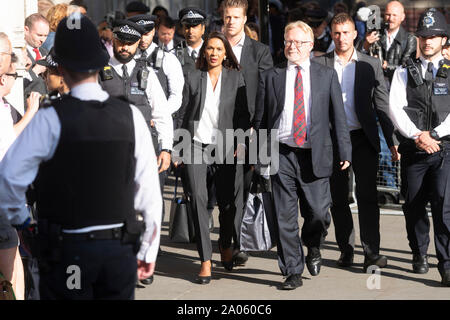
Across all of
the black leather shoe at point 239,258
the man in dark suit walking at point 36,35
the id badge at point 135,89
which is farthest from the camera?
the man in dark suit walking at point 36,35

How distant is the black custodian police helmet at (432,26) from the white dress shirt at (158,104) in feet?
7.21

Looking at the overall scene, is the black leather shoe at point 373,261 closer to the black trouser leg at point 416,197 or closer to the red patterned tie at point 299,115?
the black trouser leg at point 416,197

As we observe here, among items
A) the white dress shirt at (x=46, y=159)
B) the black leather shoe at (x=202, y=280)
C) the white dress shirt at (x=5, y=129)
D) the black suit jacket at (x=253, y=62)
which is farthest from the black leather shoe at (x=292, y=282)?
the white dress shirt at (x=46, y=159)

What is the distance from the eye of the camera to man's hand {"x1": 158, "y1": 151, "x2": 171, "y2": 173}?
741 cm

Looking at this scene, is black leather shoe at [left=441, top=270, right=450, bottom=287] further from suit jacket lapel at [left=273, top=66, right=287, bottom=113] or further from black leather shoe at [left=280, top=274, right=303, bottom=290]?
suit jacket lapel at [left=273, top=66, right=287, bottom=113]

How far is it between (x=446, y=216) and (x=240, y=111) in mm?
1935

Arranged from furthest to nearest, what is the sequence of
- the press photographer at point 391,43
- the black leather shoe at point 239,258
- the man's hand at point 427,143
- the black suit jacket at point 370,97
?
1. the press photographer at point 391,43
2. the black leather shoe at point 239,258
3. the black suit jacket at point 370,97
4. the man's hand at point 427,143

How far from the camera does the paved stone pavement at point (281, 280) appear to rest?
7160 millimetres

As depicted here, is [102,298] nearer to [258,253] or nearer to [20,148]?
[20,148]

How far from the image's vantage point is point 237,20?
8.68 metres

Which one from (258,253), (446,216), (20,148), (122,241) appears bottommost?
(258,253)

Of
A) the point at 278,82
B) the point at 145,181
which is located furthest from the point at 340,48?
the point at 145,181

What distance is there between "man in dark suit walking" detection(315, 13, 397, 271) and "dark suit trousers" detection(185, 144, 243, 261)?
37.7 inches

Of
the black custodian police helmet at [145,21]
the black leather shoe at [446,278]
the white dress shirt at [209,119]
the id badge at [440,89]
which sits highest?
the black custodian police helmet at [145,21]
